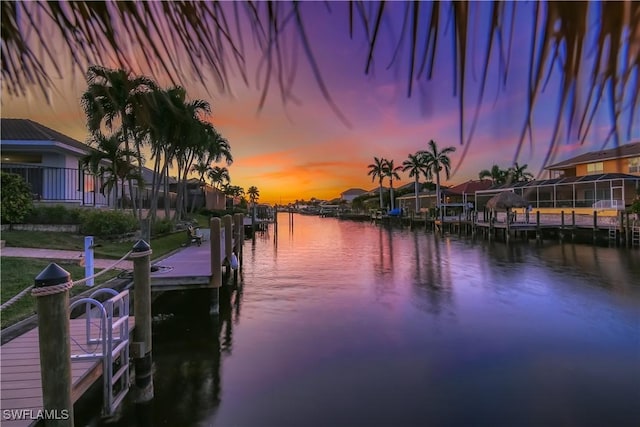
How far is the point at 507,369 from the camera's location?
7.49 meters

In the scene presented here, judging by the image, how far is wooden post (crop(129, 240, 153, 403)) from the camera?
585 cm

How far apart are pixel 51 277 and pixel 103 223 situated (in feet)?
46.9

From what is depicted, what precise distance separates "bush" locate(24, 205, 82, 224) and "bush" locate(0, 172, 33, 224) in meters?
1.49

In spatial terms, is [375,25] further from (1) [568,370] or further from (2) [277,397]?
(1) [568,370]

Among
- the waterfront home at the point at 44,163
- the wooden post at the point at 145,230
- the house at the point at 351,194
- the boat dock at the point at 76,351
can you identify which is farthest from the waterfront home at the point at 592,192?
the house at the point at 351,194

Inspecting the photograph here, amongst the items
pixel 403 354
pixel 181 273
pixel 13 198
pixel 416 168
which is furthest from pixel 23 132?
pixel 416 168

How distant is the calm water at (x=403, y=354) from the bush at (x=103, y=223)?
19.0 feet

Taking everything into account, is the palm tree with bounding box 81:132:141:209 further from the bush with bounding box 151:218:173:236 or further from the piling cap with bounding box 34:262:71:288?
the piling cap with bounding box 34:262:71:288

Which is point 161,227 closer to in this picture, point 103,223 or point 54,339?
point 103,223

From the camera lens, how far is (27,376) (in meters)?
4.46

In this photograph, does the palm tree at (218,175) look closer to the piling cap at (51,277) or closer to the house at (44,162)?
the house at (44,162)

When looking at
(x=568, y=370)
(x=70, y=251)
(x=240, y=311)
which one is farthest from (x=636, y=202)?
(x=70, y=251)

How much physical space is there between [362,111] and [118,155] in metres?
19.0

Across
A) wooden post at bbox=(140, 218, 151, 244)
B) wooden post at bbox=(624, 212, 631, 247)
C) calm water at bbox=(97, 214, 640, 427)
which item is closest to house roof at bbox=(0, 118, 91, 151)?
wooden post at bbox=(140, 218, 151, 244)
